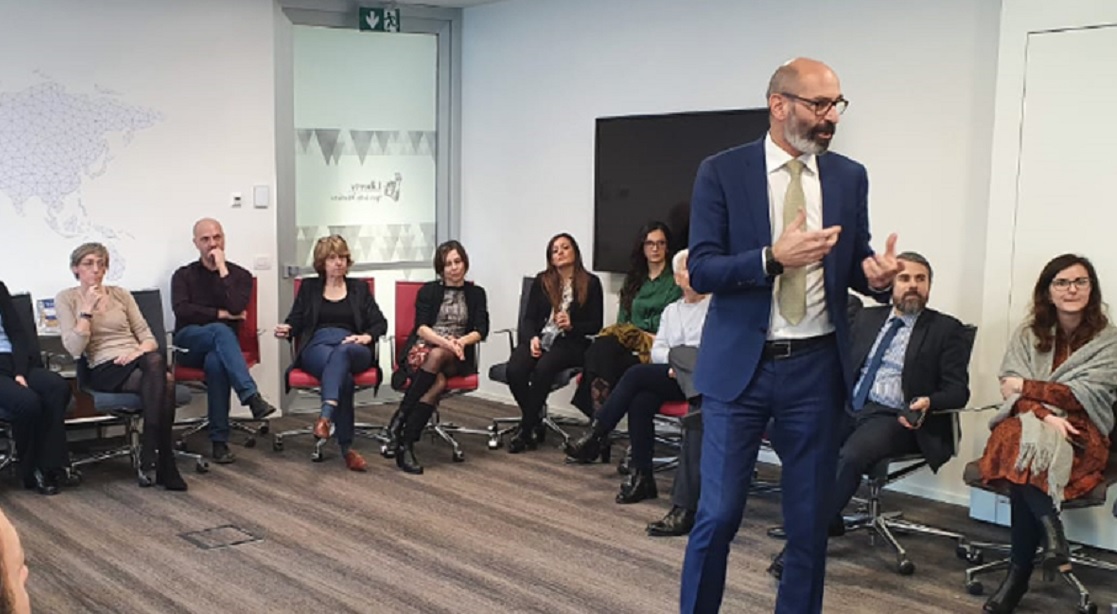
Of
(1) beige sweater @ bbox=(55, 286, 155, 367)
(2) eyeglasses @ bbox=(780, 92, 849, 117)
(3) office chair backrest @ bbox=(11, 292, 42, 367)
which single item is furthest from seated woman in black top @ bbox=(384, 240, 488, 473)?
(2) eyeglasses @ bbox=(780, 92, 849, 117)

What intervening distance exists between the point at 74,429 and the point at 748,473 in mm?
5026

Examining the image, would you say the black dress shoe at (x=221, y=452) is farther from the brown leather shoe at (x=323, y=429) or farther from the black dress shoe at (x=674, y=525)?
the black dress shoe at (x=674, y=525)

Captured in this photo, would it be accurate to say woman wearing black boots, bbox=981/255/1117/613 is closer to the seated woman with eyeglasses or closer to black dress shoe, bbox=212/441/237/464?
the seated woman with eyeglasses

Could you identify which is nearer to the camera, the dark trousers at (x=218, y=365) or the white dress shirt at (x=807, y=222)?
the white dress shirt at (x=807, y=222)

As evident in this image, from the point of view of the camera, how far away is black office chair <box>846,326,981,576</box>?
5.07m

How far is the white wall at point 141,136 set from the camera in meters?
7.09

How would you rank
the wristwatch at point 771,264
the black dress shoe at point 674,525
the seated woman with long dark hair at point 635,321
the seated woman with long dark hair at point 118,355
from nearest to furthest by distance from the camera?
the wristwatch at point 771,264 → the black dress shoe at point 674,525 → the seated woman with long dark hair at point 118,355 → the seated woman with long dark hair at point 635,321

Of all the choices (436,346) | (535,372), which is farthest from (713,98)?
(436,346)

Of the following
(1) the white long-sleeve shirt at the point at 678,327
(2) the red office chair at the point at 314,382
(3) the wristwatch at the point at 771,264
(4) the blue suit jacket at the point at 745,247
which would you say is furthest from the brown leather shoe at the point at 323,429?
(3) the wristwatch at the point at 771,264

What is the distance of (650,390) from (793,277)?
2.88 meters

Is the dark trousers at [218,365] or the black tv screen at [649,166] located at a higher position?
the black tv screen at [649,166]

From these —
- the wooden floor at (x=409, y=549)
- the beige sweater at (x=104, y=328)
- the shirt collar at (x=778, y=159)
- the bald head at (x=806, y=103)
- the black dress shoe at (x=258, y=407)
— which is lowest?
the wooden floor at (x=409, y=549)

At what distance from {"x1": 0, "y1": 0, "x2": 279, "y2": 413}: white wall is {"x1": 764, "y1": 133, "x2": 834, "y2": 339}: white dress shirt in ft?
17.1

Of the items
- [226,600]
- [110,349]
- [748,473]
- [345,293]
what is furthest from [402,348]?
[748,473]
